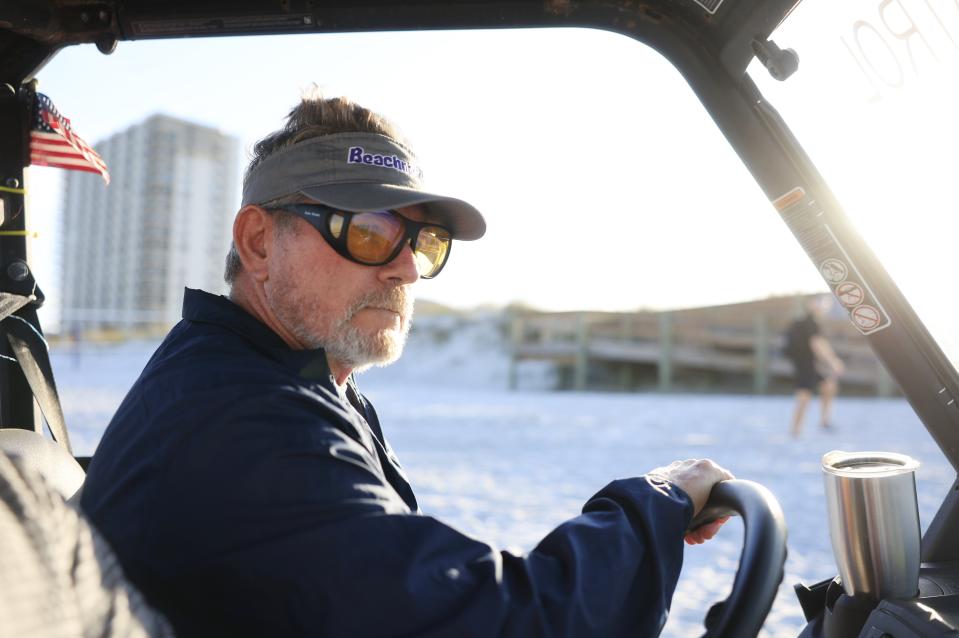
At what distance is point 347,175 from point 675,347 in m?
18.2

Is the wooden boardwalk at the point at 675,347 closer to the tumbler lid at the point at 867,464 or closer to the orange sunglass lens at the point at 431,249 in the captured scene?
the orange sunglass lens at the point at 431,249

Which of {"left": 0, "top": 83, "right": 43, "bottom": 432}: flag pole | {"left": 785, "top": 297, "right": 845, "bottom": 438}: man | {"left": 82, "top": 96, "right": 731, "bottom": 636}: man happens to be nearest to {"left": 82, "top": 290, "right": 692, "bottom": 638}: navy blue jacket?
{"left": 82, "top": 96, "right": 731, "bottom": 636}: man

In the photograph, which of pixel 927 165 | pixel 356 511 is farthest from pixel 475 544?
pixel 927 165

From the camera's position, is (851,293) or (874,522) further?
(851,293)

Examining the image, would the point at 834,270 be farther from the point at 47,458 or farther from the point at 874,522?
the point at 47,458

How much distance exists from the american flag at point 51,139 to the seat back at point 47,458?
685 mm

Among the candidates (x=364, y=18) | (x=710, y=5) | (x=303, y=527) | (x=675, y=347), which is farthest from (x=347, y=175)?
(x=675, y=347)

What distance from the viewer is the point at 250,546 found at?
3.27 ft

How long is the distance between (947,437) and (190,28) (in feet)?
5.69

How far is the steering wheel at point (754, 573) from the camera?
1016 millimetres

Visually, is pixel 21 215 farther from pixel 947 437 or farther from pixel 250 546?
pixel 947 437

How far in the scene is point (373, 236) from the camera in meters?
1.49

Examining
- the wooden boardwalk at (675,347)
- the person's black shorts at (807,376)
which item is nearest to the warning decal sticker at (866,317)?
the person's black shorts at (807,376)

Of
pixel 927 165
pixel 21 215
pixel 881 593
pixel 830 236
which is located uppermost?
pixel 927 165
